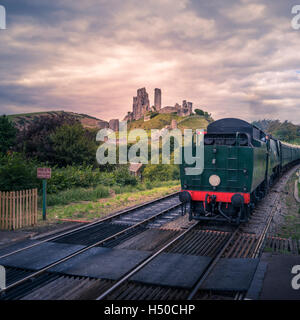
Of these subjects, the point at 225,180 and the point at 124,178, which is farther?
the point at 124,178

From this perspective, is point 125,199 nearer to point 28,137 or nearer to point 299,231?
point 299,231

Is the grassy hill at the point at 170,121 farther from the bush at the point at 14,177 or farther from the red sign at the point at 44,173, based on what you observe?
the red sign at the point at 44,173

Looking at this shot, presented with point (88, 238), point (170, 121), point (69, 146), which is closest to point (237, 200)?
point (88, 238)

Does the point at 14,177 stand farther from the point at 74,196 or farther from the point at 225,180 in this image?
the point at 225,180

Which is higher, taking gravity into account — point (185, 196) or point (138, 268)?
point (185, 196)

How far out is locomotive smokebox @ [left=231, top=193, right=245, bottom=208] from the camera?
9.20 metres

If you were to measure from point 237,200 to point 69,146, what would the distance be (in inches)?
744

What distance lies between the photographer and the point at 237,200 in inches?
363

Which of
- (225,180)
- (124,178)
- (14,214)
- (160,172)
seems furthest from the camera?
(160,172)

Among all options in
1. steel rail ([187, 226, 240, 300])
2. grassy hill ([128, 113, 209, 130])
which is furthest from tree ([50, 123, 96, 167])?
grassy hill ([128, 113, 209, 130])

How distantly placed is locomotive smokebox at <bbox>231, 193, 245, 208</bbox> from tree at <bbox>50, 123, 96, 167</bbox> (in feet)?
57.9

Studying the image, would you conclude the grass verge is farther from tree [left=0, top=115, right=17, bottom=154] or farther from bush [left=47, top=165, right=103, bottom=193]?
tree [left=0, top=115, right=17, bottom=154]

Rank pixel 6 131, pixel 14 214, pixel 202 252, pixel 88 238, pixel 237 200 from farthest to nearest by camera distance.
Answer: pixel 6 131 → pixel 14 214 → pixel 237 200 → pixel 88 238 → pixel 202 252
